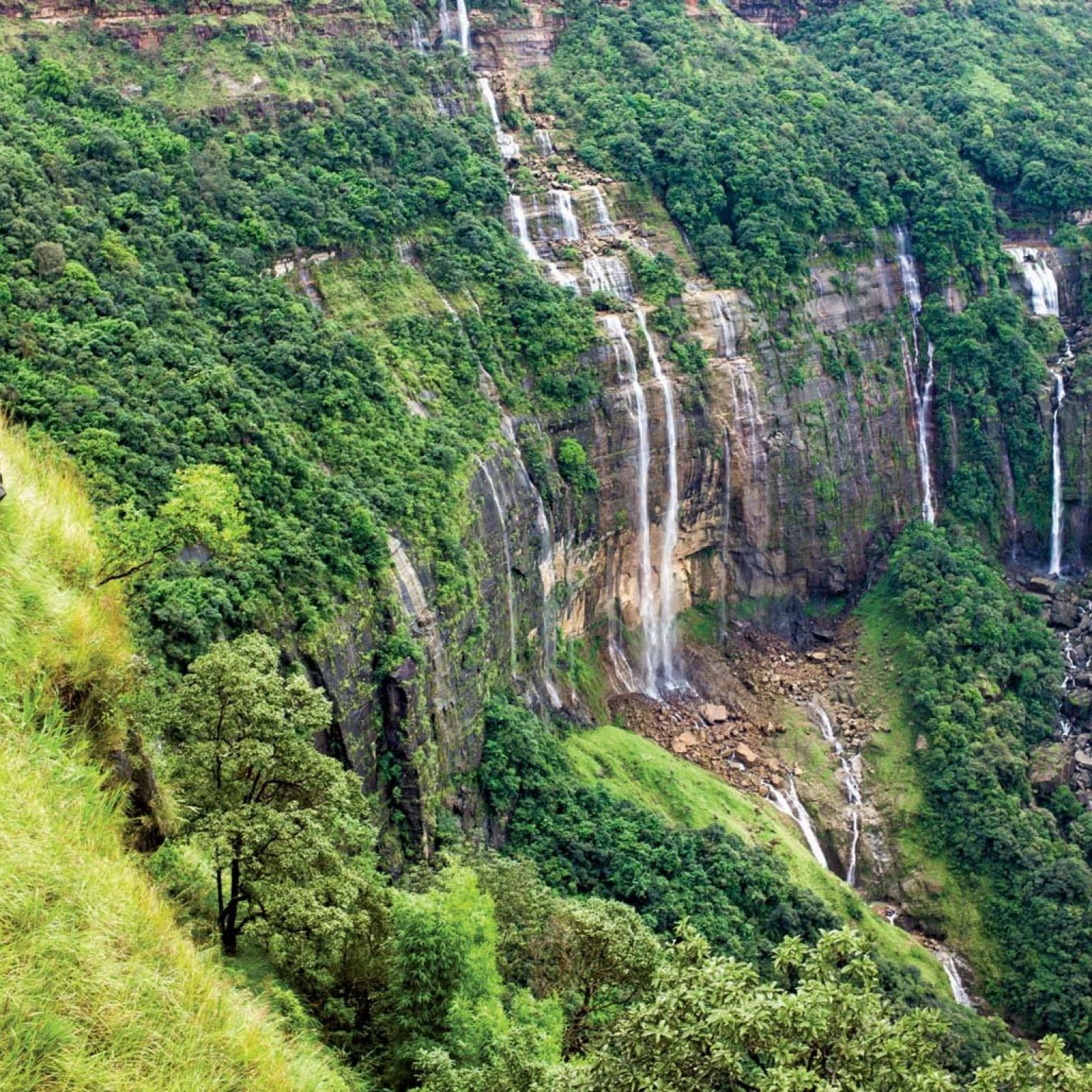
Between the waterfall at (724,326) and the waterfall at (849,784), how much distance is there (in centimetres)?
1080

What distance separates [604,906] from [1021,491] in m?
28.2

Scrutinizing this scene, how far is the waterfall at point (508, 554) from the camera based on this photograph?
27.4 metres

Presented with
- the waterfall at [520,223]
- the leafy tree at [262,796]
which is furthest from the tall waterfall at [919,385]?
the leafy tree at [262,796]

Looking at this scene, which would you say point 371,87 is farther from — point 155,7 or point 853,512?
point 853,512

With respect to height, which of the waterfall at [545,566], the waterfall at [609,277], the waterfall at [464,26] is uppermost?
the waterfall at [464,26]

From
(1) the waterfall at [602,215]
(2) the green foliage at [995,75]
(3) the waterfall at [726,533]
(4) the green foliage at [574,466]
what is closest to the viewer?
(4) the green foliage at [574,466]

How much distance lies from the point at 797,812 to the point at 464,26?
90.9 ft

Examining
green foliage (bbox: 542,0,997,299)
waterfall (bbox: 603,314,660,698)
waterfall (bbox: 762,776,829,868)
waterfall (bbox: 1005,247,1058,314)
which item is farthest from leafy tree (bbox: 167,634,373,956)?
waterfall (bbox: 1005,247,1058,314)

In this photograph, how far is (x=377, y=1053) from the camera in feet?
38.2

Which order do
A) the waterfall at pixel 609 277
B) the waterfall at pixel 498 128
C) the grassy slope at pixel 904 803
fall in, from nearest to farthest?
1. the grassy slope at pixel 904 803
2. the waterfall at pixel 609 277
3. the waterfall at pixel 498 128

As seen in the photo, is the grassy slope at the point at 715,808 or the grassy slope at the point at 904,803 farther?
the grassy slope at the point at 904,803

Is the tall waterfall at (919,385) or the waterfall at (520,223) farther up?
the waterfall at (520,223)

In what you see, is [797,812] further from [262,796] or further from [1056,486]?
[262,796]

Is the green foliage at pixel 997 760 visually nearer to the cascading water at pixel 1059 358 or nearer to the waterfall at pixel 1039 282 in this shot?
the cascading water at pixel 1059 358
